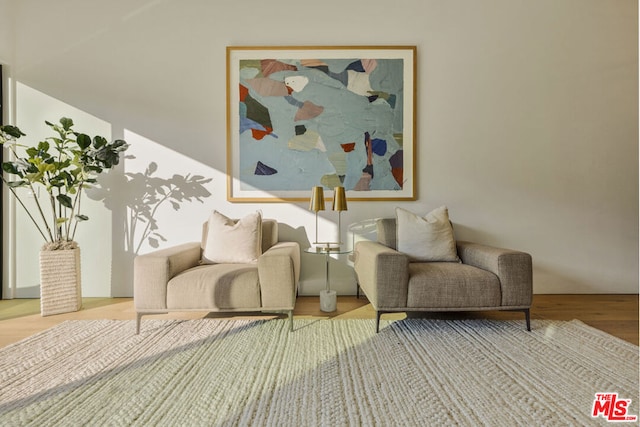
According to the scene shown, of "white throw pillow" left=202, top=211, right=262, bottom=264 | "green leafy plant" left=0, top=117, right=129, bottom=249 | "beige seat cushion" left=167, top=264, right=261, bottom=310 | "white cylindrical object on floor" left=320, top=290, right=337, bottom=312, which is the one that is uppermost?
"green leafy plant" left=0, top=117, right=129, bottom=249

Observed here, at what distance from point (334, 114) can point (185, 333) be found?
7.56ft

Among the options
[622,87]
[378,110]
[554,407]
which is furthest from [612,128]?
[554,407]

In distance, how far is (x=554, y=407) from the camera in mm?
1490

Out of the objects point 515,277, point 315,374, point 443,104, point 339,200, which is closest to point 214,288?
point 315,374

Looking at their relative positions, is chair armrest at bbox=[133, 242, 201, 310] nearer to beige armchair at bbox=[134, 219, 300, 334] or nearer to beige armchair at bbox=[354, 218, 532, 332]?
beige armchair at bbox=[134, 219, 300, 334]

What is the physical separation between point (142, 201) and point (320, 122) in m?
1.92

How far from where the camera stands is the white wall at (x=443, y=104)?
10.8 ft

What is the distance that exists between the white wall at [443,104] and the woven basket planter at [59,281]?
42 centimetres

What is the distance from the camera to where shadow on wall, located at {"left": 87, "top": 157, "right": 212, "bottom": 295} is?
3316 mm

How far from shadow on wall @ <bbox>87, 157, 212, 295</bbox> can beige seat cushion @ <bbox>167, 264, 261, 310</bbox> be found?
3.77ft

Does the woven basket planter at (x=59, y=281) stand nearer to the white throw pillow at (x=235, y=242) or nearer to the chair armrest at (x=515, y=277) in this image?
the white throw pillow at (x=235, y=242)

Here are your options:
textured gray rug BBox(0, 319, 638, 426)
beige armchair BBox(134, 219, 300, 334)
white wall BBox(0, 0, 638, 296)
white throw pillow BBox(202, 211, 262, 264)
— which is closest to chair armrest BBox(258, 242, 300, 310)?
beige armchair BBox(134, 219, 300, 334)

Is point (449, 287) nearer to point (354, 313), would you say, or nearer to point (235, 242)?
point (354, 313)

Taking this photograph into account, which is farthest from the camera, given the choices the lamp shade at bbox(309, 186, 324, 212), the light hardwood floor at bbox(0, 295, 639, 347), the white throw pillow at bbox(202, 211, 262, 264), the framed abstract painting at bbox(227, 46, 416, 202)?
the framed abstract painting at bbox(227, 46, 416, 202)
